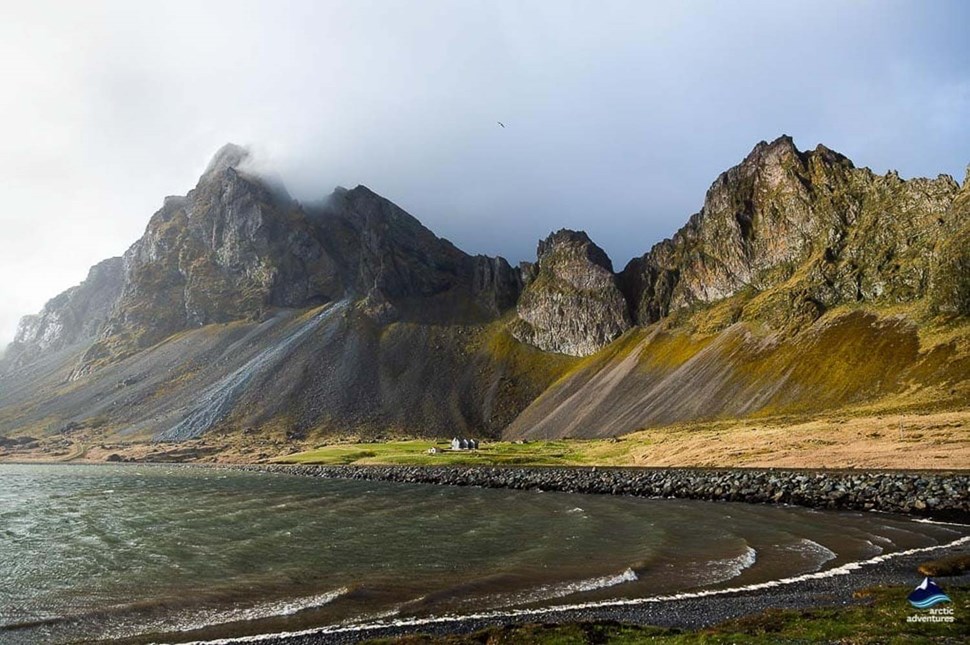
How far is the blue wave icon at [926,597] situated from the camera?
20.4 m

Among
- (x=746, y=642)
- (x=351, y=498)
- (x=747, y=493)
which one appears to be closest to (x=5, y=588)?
(x=746, y=642)

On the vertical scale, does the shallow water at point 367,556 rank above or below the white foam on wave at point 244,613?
below

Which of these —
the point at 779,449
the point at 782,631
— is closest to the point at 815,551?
the point at 782,631

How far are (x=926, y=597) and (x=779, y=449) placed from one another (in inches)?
2621

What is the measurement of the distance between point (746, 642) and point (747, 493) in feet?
163

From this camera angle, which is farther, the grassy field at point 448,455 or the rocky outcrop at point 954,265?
the rocky outcrop at point 954,265

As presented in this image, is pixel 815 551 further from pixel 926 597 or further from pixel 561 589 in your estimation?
pixel 561 589

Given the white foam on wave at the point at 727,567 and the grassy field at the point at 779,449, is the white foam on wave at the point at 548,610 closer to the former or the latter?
the white foam on wave at the point at 727,567

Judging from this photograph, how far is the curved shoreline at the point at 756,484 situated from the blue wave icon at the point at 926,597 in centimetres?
3155

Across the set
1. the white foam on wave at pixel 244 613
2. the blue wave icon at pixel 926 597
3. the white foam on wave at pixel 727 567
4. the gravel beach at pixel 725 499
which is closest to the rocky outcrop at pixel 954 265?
the gravel beach at pixel 725 499

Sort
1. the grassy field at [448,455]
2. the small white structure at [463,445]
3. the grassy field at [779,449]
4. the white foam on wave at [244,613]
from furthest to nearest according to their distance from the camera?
the small white structure at [463,445]
the grassy field at [448,455]
the grassy field at [779,449]
the white foam on wave at [244,613]

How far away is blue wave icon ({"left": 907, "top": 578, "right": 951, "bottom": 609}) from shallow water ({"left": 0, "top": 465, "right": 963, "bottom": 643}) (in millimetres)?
8870

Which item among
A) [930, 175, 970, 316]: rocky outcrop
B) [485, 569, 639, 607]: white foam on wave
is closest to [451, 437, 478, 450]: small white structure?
[485, 569, 639, 607]: white foam on wave

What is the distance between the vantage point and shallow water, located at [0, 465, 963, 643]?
2673 centimetres
